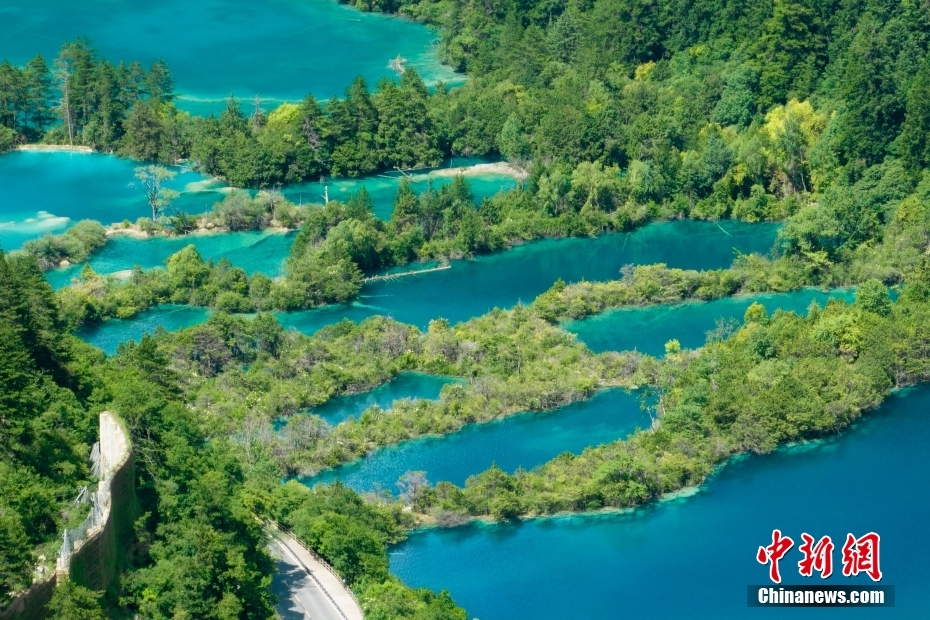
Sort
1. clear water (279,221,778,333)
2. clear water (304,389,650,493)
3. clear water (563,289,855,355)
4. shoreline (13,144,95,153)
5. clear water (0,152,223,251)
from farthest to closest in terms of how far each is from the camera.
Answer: shoreline (13,144,95,153) < clear water (0,152,223,251) < clear water (279,221,778,333) < clear water (563,289,855,355) < clear water (304,389,650,493)

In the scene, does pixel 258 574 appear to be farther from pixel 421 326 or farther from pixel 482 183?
pixel 482 183

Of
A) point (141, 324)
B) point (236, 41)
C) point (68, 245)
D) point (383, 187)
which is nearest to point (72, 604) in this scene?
point (141, 324)

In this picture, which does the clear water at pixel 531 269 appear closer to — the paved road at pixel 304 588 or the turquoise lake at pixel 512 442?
the turquoise lake at pixel 512 442

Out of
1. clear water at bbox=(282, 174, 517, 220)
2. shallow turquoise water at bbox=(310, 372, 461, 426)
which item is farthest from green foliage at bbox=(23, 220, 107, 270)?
shallow turquoise water at bbox=(310, 372, 461, 426)

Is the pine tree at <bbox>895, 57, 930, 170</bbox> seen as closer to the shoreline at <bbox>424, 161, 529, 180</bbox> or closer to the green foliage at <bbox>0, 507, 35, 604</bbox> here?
the shoreline at <bbox>424, 161, 529, 180</bbox>

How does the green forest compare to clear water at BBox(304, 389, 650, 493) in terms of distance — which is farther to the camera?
clear water at BBox(304, 389, 650, 493)

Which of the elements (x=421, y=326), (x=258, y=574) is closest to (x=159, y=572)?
(x=258, y=574)

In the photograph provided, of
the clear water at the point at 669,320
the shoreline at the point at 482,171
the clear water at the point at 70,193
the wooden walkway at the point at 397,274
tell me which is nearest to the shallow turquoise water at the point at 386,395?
the clear water at the point at 669,320

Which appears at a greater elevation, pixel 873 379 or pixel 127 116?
pixel 127 116

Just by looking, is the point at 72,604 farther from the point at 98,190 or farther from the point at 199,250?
the point at 98,190
